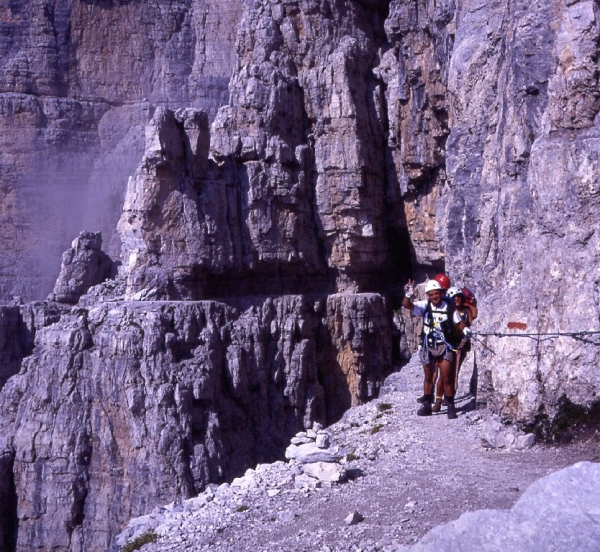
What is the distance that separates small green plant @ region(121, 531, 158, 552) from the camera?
6.41 meters

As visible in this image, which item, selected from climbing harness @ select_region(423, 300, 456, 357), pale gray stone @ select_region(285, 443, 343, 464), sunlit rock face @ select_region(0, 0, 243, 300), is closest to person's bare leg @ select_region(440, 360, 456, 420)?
climbing harness @ select_region(423, 300, 456, 357)

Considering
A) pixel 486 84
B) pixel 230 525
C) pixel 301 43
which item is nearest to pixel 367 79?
pixel 301 43

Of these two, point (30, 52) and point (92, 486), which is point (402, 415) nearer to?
point (92, 486)

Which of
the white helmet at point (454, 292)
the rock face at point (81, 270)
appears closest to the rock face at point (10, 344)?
the rock face at point (81, 270)

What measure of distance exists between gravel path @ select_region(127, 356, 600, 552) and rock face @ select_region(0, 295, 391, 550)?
1274 centimetres

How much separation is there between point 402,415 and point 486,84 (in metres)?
6.63

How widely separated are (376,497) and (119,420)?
15.6 metres

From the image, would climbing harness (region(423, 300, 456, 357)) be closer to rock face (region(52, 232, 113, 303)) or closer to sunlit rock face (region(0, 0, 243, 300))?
rock face (region(52, 232, 113, 303))

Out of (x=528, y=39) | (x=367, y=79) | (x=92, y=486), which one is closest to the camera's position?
(x=528, y=39)

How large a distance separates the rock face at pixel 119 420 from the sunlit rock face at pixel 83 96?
15.7 metres

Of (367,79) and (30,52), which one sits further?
(30,52)

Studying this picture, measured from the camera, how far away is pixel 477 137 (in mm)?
13602

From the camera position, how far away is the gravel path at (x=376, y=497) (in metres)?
5.89

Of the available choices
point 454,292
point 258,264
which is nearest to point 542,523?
point 454,292
